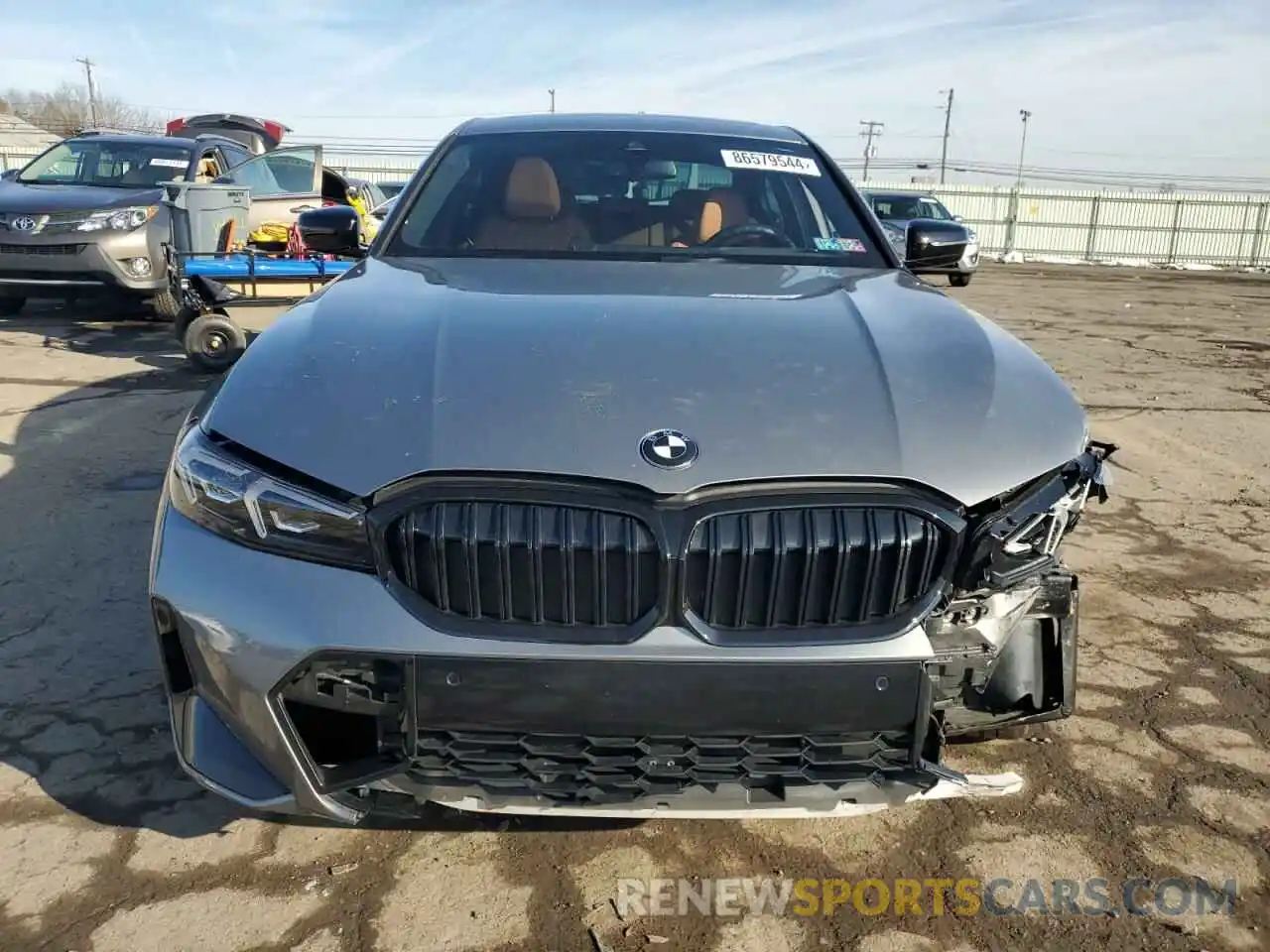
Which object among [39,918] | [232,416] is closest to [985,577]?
[232,416]

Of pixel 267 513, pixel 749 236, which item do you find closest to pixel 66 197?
pixel 749 236

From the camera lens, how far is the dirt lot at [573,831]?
2023mm

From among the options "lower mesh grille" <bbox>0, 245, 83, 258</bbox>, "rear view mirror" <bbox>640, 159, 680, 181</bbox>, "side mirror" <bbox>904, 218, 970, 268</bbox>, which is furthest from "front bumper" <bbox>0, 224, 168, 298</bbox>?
"side mirror" <bbox>904, 218, 970, 268</bbox>

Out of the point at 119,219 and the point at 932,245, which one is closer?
the point at 932,245

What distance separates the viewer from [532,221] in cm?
309

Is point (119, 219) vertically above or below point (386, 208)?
below

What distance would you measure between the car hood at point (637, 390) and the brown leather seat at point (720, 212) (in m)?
0.71

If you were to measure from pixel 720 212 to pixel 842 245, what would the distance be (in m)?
0.41

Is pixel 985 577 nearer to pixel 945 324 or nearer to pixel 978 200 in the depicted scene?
pixel 945 324

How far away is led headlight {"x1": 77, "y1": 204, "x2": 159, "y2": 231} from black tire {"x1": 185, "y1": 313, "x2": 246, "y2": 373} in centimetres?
204

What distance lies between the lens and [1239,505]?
4.88 meters

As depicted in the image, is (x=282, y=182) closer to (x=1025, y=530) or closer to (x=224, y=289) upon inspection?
(x=224, y=289)

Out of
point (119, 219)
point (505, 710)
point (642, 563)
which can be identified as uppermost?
point (119, 219)

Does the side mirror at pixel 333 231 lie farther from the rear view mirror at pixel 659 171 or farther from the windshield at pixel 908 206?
the windshield at pixel 908 206
